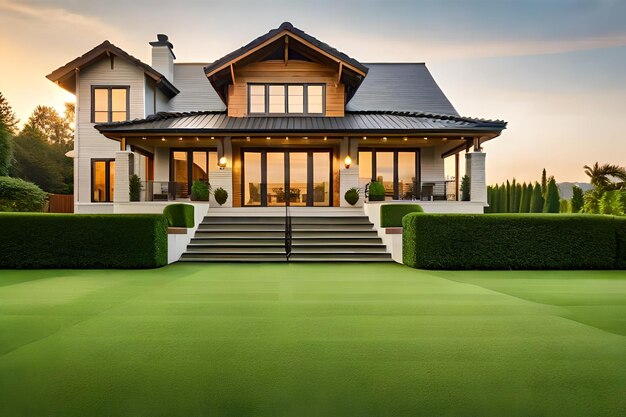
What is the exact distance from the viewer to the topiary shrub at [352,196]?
617 inches

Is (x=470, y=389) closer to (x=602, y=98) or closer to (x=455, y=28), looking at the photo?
(x=455, y=28)

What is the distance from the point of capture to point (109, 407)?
2.68 m

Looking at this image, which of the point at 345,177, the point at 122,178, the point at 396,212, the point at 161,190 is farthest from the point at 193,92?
the point at 396,212

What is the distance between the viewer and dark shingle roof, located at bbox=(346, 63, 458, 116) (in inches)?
789

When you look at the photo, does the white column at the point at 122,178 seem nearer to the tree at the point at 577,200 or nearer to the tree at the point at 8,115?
the tree at the point at 577,200

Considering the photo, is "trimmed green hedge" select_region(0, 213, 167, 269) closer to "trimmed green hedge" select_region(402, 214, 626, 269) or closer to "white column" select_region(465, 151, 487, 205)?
"trimmed green hedge" select_region(402, 214, 626, 269)

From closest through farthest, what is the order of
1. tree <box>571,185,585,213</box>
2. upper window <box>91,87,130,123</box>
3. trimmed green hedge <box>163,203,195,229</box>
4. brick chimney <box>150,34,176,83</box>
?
trimmed green hedge <box>163,203,195,229</box>, upper window <box>91,87,130,123</box>, tree <box>571,185,585,213</box>, brick chimney <box>150,34,176,83</box>

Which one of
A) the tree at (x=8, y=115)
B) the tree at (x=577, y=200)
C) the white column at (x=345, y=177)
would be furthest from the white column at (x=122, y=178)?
the tree at (x=8, y=115)

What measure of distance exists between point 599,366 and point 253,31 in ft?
78.8

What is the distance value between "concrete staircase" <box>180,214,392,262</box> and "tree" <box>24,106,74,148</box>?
42110 mm

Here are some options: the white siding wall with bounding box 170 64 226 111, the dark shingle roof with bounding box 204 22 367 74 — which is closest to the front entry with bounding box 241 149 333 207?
the white siding wall with bounding box 170 64 226 111

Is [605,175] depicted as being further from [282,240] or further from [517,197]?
[282,240]

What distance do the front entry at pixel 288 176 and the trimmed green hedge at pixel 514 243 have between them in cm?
843

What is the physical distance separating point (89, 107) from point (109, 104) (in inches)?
38.5
